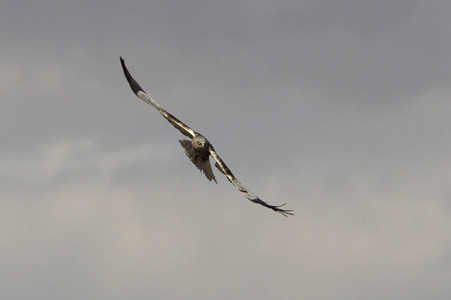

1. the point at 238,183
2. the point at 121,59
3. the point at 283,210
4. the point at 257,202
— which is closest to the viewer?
the point at 283,210

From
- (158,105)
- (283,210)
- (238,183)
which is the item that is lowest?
(283,210)

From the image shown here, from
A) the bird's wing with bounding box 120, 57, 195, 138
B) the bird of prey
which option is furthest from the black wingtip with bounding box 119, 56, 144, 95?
the bird of prey

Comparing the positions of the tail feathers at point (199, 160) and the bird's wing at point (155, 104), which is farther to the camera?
the bird's wing at point (155, 104)

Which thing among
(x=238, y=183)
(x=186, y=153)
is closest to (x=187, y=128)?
(x=186, y=153)

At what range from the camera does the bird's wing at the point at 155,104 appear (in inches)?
2519

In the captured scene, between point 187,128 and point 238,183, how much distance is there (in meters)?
6.85

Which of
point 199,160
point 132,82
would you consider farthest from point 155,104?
point 199,160

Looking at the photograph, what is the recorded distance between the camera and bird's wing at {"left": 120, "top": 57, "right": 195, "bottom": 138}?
210ft

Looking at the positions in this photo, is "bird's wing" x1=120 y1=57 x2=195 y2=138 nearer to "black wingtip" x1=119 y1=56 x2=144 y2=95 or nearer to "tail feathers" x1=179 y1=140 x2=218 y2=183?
"black wingtip" x1=119 y1=56 x2=144 y2=95

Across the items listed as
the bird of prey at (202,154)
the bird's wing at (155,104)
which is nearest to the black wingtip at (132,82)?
the bird's wing at (155,104)

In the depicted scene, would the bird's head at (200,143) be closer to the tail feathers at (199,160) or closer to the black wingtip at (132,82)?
the tail feathers at (199,160)

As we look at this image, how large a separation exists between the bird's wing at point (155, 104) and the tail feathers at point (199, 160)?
1.11m

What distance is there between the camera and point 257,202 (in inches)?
2216

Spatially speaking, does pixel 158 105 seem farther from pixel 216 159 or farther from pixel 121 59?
pixel 216 159
